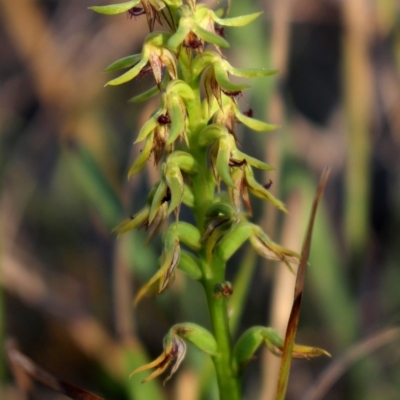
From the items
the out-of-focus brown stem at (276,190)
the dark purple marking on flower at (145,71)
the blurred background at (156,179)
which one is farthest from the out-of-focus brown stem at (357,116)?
the dark purple marking on flower at (145,71)

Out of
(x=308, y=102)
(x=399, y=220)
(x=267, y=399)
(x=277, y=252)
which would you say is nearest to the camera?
(x=277, y=252)

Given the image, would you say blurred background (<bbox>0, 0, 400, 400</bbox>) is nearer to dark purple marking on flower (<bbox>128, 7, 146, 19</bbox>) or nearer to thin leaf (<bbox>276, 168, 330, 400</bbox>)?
thin leaf (<bbox>276, 168, 330, 400</bbox>)

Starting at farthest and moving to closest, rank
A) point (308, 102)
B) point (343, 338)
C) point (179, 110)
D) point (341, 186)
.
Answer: point (308, 102) < point (341, 186) < point (343, 338) < point (179, 110)

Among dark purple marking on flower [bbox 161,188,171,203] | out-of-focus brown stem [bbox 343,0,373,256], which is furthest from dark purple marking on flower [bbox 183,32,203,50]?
out-of-focus brown stem [bbox 343,0,373,256]

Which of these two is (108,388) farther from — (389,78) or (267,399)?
(389,78)

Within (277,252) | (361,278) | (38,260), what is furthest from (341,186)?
(277,252)
